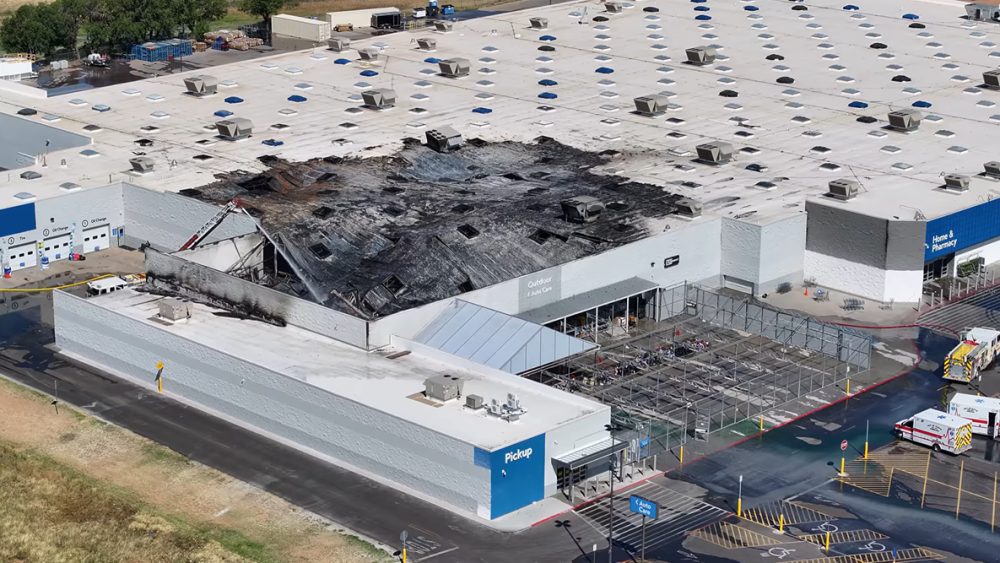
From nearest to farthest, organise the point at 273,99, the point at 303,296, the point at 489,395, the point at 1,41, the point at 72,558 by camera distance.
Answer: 1. the point at 72,558
2. the point at 489,395
3. the point at 303,296
4. the point at 273,99
5. the point at 1,41

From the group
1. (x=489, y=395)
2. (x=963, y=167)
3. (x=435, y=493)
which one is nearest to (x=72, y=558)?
(x=435, y=493)

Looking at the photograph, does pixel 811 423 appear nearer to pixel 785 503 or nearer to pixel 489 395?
pixel 785 503

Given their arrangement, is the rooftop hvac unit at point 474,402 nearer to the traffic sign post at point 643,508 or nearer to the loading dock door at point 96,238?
the traffic sign post at point 643,508

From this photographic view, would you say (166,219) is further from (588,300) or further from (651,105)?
(651,105)

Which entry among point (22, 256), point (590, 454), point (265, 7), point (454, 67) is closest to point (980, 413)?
point (590, 454)

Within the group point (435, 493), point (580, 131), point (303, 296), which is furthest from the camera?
point (580, 131)
